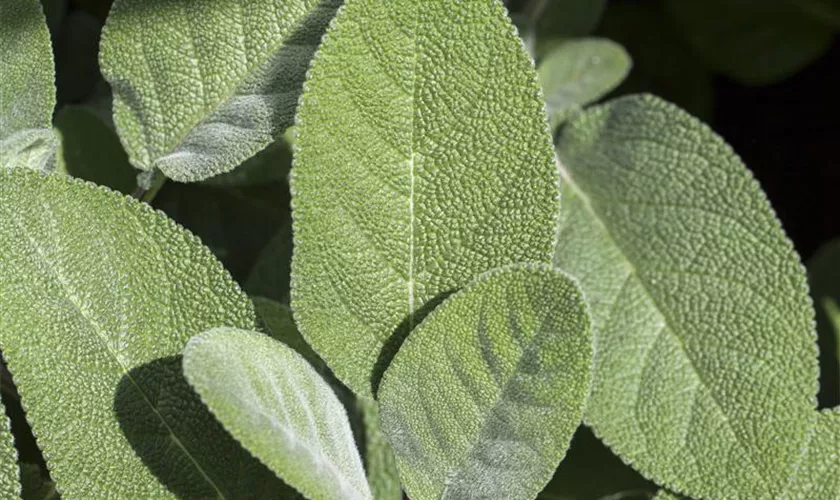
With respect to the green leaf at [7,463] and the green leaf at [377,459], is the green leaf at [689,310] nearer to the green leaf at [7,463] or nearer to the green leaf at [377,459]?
the green leaf at [377,459]

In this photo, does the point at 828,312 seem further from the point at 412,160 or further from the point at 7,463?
the point at 7,463

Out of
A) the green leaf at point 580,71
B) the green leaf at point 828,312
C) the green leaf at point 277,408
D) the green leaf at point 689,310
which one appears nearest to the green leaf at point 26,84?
the green leaf at point 277,408

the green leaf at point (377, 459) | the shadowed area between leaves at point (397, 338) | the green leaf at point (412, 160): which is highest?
the green leaf at point (412, 160)

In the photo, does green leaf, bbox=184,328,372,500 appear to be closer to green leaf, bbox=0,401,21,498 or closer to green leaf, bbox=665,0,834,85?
green leaf, bbox=0,401,21,498

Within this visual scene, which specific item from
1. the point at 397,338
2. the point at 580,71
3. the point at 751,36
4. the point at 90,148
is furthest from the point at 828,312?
the point at 90,148

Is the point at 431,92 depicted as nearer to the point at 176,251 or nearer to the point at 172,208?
the point at 176,251

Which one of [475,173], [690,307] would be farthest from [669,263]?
[475,173]
